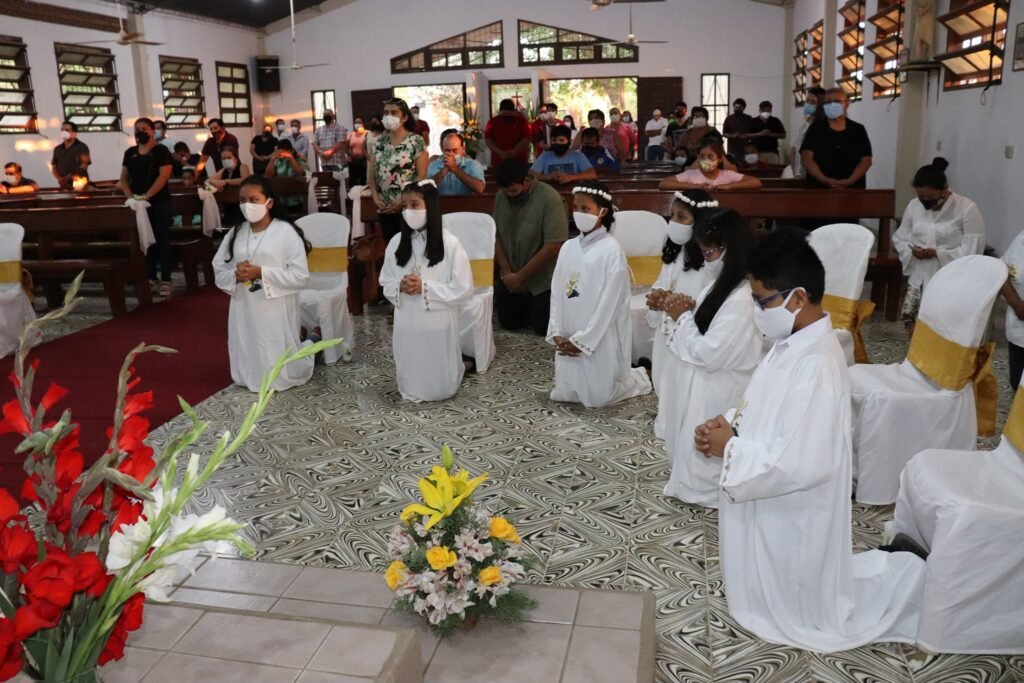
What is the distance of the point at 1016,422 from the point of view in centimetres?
290

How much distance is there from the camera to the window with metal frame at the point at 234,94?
20.1m

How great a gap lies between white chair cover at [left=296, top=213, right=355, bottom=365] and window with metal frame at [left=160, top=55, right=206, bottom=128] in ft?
42.3

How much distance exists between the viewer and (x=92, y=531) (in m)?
1.39

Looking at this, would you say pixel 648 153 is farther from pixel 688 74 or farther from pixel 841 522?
pixel 841 522

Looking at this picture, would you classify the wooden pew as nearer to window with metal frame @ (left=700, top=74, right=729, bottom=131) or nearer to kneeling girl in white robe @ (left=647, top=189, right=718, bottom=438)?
kneeling girl in white robe @ (left=647, top=189, right=718, bottom=438)

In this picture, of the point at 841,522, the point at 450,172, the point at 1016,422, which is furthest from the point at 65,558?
the point at 450,172

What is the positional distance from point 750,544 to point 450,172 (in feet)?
19.4

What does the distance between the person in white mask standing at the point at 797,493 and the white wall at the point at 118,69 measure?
1416 cm

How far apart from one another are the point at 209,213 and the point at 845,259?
6.99 m

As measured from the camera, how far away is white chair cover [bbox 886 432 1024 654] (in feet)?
8.70

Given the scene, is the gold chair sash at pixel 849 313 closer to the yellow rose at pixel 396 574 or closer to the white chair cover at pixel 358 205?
the yellow rose at pixel 396 574

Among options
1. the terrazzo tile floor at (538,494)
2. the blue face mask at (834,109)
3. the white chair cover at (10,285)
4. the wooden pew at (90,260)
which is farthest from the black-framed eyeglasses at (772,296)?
the wooden pew at (90,260)

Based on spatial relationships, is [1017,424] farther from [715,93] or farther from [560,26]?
[560,26]

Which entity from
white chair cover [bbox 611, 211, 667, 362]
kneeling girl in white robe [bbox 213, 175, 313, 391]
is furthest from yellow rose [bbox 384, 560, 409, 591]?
white chair cover [bbox 611, 211, 667, 362]
